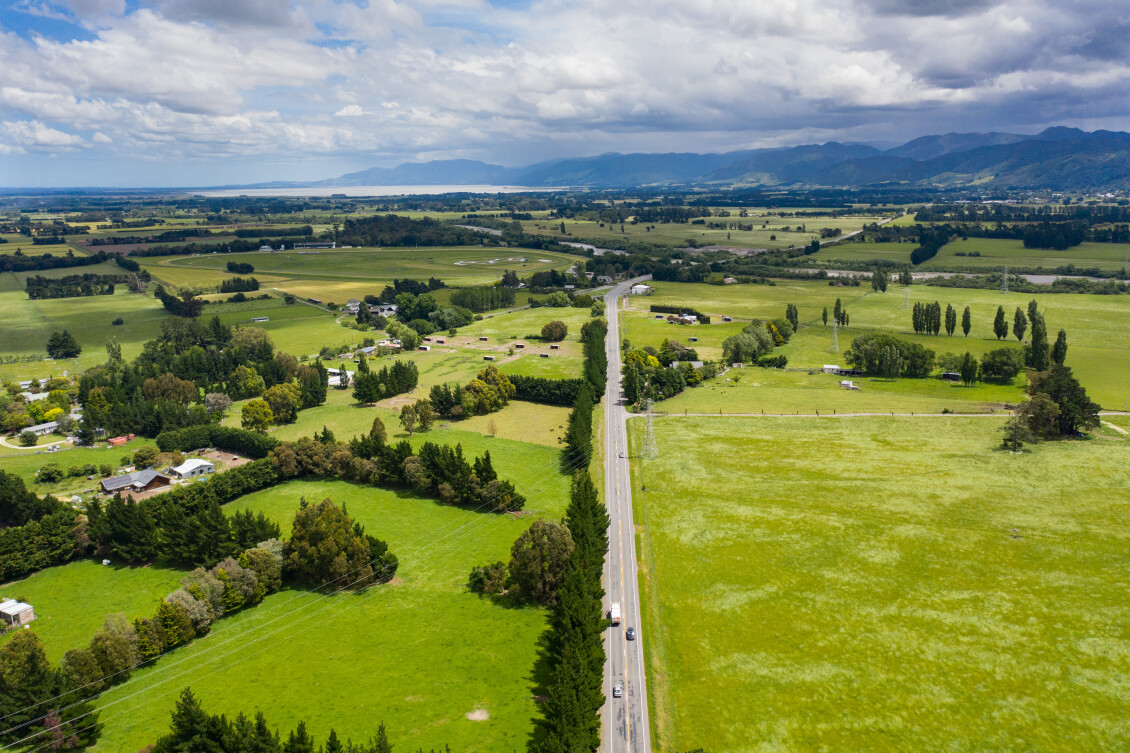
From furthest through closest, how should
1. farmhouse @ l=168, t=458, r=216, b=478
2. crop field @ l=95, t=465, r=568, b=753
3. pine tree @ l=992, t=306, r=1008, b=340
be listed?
pine tree @ l=992, t=306, r=1008, b=340
farmhouse @ l=168, t=458, r=216, b=478
crop field @ l=95, t=465, r=568, b=753

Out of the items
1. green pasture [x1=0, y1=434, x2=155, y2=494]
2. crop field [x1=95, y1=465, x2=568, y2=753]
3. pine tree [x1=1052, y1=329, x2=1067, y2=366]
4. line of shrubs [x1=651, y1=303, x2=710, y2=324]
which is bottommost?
crop field [x1=95, y1=465, x2=568, y2=753]

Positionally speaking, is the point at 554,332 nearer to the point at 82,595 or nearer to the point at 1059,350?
the point at 1059,350

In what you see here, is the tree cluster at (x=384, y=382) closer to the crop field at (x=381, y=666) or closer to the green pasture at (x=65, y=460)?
the green pasture at (x=65, y=460)

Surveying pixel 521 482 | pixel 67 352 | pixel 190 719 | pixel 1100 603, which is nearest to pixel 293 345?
pixel 67 352

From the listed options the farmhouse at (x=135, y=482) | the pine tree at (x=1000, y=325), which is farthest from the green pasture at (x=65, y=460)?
the pine tree at (x=1000, y=325)

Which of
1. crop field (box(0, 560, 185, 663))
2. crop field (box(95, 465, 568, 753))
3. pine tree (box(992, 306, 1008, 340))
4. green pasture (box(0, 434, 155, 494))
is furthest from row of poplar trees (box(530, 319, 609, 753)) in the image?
pine tree (box(992, 306, 1008, 340))

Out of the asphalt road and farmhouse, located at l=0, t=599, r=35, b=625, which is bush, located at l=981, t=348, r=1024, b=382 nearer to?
the asphalt road

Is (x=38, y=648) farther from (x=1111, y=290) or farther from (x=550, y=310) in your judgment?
(x=1111, y=290)
